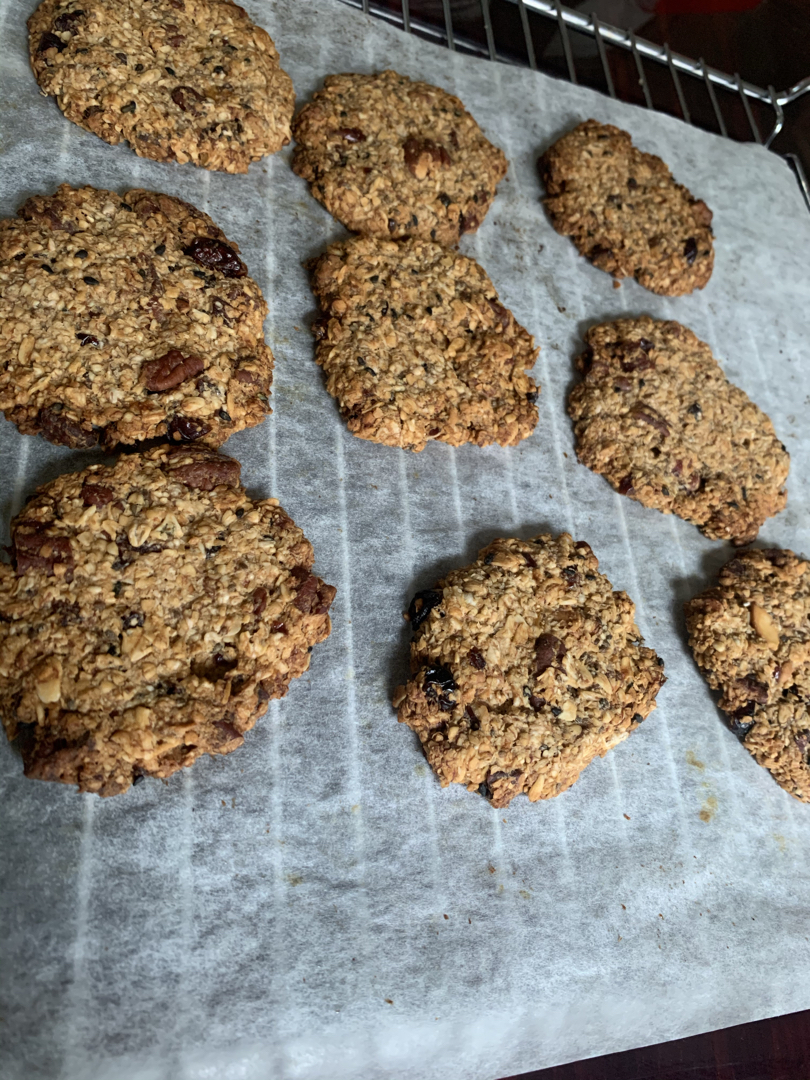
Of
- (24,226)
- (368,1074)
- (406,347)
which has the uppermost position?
(406,347)

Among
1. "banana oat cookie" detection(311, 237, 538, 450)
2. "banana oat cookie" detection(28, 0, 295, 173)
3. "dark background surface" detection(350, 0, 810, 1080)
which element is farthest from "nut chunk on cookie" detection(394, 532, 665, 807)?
"dark background surface" detection(350, 0, 810, 1080)

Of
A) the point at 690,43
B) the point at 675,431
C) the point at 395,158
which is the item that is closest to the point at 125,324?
the point at 395,158

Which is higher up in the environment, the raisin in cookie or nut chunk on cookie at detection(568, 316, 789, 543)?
the raisin in cookie

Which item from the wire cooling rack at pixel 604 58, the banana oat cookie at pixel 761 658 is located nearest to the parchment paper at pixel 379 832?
the banana oat cookie at pixel 761 658

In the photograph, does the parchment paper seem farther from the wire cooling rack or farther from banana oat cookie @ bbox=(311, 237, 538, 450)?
the wire cooling rack

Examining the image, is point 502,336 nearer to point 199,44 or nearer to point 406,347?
point 406,347

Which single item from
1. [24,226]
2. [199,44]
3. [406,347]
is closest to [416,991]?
[406,347]

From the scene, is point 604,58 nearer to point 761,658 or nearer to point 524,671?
point 761,658
